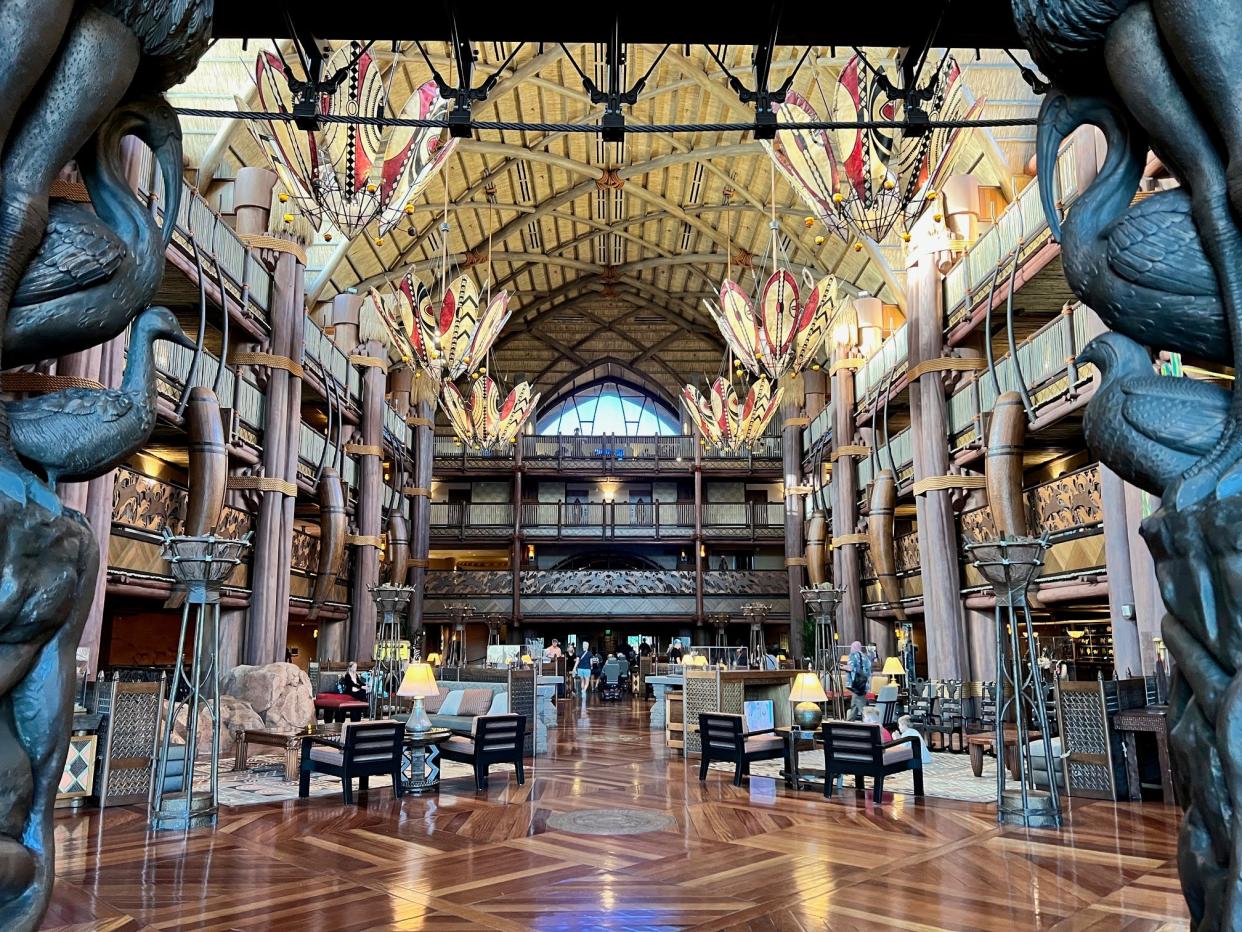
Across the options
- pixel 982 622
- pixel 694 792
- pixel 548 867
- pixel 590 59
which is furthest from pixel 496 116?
pixel 548 867

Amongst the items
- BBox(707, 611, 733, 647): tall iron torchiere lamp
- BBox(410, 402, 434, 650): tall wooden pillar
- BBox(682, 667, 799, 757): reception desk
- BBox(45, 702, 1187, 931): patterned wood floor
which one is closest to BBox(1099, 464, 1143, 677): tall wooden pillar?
BBox(45, 702, 1187, 931): patterned wood floor

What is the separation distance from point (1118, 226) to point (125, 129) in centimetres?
208

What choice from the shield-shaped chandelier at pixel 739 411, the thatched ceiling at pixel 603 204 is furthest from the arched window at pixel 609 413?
the shield-shaped chandelier at pixel 739 411

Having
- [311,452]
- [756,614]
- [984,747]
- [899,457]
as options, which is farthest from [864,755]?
[756,614]

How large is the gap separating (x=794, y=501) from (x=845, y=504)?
447 cm

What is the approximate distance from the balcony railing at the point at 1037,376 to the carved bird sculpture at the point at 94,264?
28.0ft

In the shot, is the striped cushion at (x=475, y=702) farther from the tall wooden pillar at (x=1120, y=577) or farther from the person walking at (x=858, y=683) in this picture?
the tall wooden pillar at (x=1120, y=577)

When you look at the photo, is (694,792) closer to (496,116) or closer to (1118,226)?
(1118,226)

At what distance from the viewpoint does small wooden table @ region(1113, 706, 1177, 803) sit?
6297 millimetres

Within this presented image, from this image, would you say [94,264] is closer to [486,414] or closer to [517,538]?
[486,414]

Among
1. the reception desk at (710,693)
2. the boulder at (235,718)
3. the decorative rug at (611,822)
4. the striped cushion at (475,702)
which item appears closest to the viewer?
the decorative rug at (611,822)

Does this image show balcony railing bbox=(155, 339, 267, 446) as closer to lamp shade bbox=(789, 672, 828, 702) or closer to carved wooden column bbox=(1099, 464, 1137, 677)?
lamp shade bbox=(789, 672, 828, 702)

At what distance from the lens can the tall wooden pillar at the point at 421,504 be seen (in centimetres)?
2218

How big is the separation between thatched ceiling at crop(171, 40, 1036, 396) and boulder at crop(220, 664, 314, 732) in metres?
6.98
